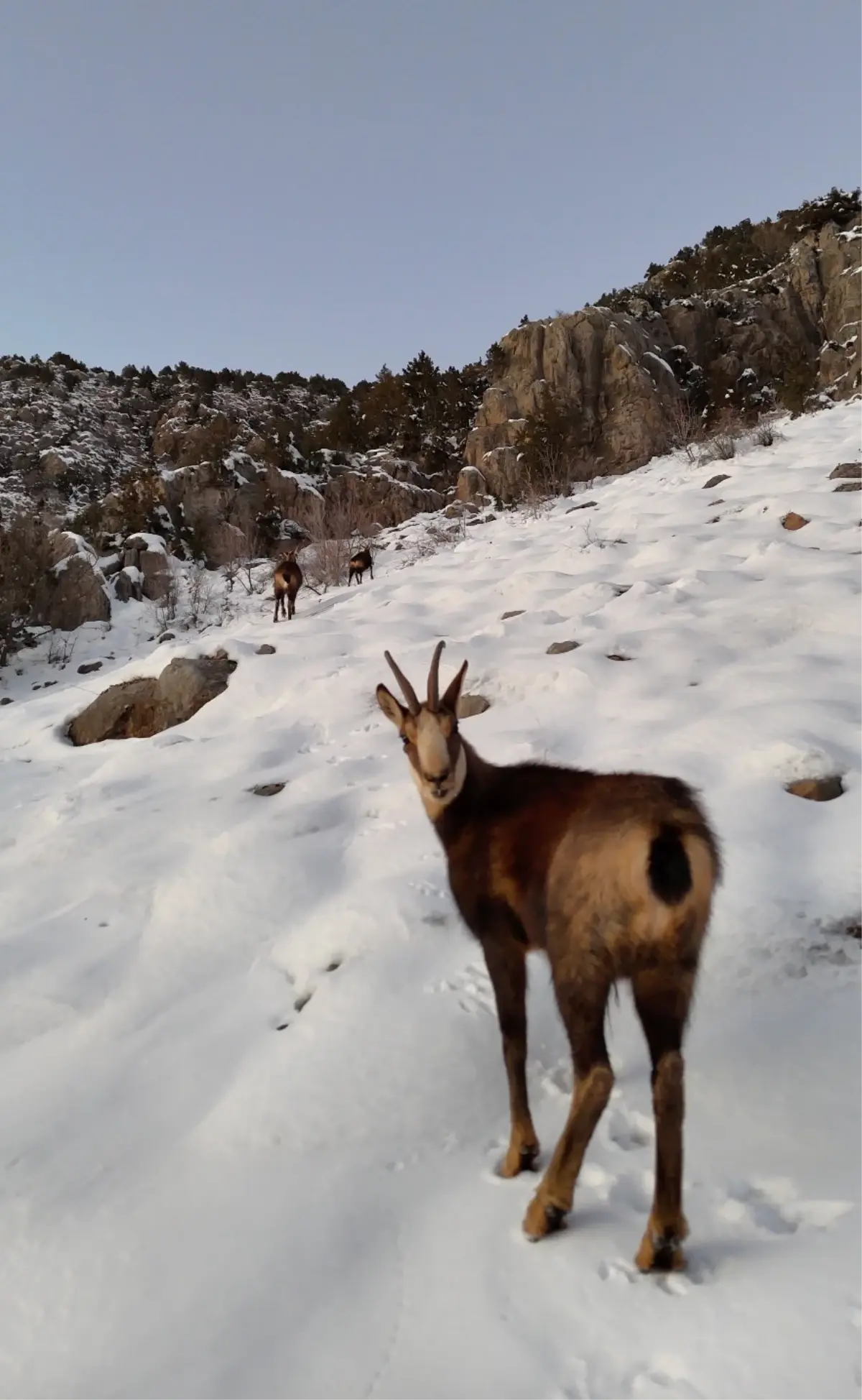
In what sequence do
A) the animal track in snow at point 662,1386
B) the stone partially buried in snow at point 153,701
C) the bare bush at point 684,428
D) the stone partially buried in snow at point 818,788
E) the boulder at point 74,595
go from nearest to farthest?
the animal track in snow at point 662,1386
the stone partially buried in snow at point 818,788
the stone partially buried in snow at point 153,701
the boulder at point 74,595
the bare bush at point 684,428

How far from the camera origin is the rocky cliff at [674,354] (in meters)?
23.6

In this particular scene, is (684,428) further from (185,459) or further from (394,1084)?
(394,1084)

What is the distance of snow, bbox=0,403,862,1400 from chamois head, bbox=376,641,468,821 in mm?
1126

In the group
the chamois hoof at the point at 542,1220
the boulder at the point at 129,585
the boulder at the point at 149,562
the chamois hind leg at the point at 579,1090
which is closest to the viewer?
the chamois hind leg at the point at 579,1090

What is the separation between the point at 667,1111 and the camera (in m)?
1.74

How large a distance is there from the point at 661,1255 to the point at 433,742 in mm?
1476

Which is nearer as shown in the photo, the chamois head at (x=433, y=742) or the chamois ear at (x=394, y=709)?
the chamois head at (x=433, y=742)

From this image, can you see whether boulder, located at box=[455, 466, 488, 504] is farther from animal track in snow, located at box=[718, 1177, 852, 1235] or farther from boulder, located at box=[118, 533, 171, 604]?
animal track in snow, located at box=[718, 1177, 852, 1235]

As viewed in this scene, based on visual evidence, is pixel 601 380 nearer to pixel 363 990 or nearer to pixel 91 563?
pixel 91 563

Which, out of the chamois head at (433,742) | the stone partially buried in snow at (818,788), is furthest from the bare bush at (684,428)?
the chamois head at (433,742)

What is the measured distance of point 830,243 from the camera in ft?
90.9

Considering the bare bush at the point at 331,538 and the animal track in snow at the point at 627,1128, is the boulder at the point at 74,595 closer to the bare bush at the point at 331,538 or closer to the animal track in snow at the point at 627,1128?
the bare bush at the point at 331,538

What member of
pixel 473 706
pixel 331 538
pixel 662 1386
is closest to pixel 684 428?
pixel 331 538

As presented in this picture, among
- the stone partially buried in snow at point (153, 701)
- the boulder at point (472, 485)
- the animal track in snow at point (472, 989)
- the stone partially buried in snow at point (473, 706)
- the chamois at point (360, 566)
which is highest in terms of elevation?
the boulder at point (472, 485)
